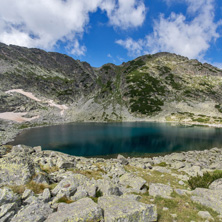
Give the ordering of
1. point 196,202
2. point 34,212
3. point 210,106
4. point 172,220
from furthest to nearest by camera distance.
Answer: point 210,106, point 196,202, point 172,220, point 34,212

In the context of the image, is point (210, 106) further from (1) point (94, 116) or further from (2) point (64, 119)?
(2) point (64, 119)

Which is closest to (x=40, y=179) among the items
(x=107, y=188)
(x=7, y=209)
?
(x=7, y=209)

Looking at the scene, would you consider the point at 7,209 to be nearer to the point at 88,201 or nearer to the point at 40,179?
the point at 88,201

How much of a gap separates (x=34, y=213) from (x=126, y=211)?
14.6 ft

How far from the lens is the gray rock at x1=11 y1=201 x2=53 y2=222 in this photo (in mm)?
5957

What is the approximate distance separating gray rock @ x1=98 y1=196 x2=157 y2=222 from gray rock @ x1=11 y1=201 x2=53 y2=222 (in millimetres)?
2812

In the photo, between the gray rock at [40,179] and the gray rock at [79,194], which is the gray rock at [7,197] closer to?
the gray rock at [79,194]

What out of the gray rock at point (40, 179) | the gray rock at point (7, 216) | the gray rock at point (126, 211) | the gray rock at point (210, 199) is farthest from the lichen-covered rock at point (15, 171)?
the gray rock at point (210, 199)

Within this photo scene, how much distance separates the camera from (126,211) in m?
6.41

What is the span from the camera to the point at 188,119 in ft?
472

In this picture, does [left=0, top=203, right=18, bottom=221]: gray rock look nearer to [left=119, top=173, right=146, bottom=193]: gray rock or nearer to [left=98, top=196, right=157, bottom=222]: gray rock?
[left=98, top=196, right=157, bottom=222]: gray rock

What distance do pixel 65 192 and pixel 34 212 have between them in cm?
233

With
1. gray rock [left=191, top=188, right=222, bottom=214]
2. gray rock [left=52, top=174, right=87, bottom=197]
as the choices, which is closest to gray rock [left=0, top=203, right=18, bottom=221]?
gray rock [left=52, top=174, right=87, bottom=197]

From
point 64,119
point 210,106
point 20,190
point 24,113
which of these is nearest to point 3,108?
point 24,113
